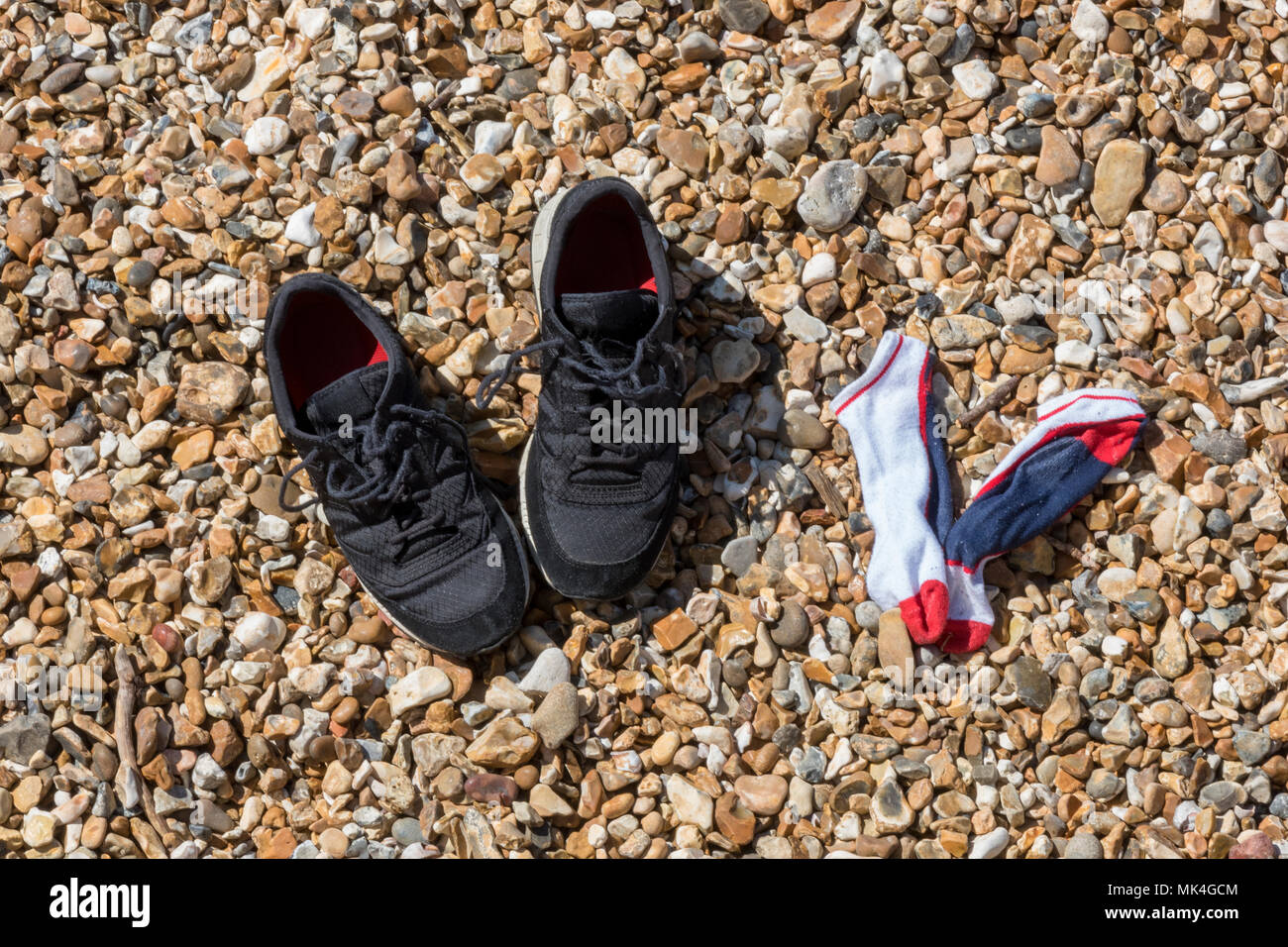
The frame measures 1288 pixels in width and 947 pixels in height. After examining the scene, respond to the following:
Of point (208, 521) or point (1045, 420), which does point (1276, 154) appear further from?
point (208, 521)

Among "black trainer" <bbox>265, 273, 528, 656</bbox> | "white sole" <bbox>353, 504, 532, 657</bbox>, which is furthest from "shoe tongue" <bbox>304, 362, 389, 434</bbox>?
"white sole" <bbox>353, 504, 532, 657</bbox>

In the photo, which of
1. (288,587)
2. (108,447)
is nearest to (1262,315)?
(288,587)

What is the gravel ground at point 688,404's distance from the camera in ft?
8.93

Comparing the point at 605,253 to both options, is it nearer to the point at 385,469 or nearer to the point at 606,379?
the point at 606,379

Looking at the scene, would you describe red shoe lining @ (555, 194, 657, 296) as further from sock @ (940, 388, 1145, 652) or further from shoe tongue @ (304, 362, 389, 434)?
sock @ (940, 388, 1145, 652)

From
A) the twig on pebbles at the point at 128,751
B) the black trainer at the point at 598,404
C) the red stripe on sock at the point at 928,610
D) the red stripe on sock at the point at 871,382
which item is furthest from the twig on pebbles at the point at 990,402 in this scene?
the twig on pebbles at the point at 128,751

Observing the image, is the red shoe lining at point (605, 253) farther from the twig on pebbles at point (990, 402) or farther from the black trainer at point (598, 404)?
the twig on pebbles at point (990, 402)

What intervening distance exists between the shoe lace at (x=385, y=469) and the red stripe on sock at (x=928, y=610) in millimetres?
1192

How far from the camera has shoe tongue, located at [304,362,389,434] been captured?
2.67m

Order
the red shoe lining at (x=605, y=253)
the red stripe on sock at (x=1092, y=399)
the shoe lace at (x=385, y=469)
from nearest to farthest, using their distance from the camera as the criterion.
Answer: the shoe lace at (x=385, y=469)
the red shoe lining at (x=605, y=253)
the red stripe on sock at (x=1092, y=399)

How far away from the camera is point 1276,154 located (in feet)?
10.1

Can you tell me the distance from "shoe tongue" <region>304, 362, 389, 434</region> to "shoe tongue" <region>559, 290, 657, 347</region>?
467mm
